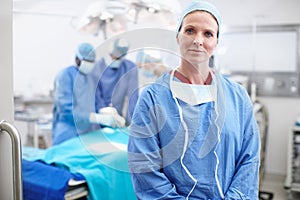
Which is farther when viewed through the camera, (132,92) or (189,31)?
(132,92)

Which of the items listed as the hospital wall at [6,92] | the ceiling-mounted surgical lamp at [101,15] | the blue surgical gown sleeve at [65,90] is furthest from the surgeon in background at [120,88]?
the blue surgical gown sleeve at [65,90]

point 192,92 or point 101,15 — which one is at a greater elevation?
point 101,15

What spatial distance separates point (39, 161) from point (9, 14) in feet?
4.02

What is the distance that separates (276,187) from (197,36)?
2709mm

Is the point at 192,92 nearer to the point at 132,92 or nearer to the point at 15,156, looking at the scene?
the point at 132,92

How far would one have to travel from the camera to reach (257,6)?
3350 millimetres

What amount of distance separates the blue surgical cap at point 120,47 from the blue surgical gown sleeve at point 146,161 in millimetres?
224

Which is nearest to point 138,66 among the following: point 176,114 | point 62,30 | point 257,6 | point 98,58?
point 98,58

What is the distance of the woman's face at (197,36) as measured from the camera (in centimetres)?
108

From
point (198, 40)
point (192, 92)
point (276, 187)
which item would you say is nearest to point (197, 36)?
point (198, 40)

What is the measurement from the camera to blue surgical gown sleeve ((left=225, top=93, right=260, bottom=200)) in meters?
1.11

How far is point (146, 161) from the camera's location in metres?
1.07

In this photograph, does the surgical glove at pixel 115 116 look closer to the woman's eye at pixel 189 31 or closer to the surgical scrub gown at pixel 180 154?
the surgical scrub gown at pixel 180 154

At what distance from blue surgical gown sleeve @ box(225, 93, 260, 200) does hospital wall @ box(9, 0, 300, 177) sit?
2.35 metres
